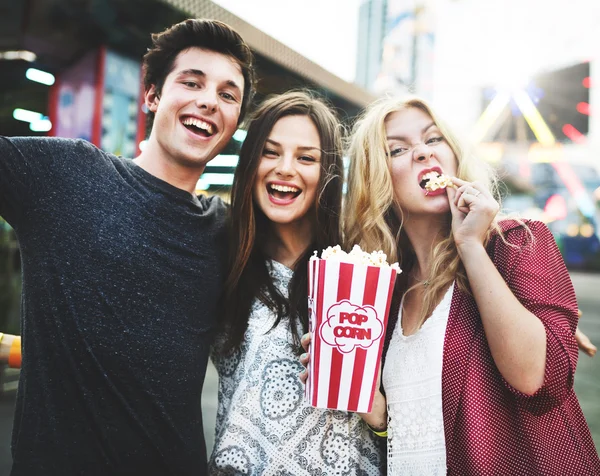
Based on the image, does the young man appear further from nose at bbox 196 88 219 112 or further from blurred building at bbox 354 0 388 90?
blurred building at bbox 354 0 388 90

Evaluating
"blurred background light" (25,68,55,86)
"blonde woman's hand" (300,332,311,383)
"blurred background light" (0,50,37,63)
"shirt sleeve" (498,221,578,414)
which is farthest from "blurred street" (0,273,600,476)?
"blurred background light" (25,68,55,86)

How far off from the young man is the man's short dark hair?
18.7 inches

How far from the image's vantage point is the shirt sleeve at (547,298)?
1462 millimetres

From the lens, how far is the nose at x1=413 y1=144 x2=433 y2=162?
6.29 feet

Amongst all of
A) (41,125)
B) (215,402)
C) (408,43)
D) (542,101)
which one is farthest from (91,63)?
(408,43)

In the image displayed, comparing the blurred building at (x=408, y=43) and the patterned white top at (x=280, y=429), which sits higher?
the blurred building at (x=408, y=43)

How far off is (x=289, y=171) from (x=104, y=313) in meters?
0.86

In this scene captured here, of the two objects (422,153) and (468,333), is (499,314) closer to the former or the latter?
(468,333)

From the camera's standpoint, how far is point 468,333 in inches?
63.6

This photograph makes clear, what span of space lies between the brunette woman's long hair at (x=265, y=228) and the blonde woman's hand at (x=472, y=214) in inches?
23.9

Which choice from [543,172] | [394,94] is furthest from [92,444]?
[543,172]

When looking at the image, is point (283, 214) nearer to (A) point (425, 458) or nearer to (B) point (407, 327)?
(B) point (407, 327)

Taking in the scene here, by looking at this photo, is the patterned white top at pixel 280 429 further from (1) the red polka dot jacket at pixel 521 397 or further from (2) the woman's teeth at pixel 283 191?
(2) the woman's teeth at pixel 283 191

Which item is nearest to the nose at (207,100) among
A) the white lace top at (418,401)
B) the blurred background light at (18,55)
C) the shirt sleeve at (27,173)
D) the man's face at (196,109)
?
the man's face at (196,109)
